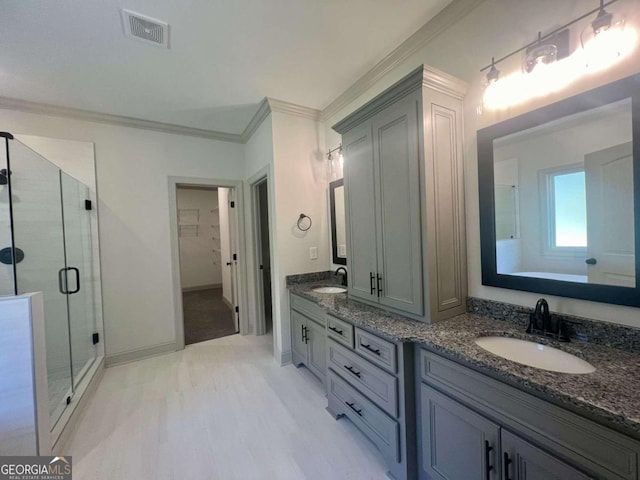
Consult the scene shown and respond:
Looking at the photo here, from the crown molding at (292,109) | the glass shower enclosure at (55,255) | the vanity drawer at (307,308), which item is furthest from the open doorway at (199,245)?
the crown molding at (292,109)

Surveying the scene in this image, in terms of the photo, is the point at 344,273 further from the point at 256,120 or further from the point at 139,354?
the point at 139,354

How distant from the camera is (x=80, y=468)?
158 cm

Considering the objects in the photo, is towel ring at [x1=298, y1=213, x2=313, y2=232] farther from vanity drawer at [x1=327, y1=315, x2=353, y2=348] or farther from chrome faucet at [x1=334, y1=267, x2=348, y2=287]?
vanity drawer at [x1=327, y1=315, x2=353, y2=348]

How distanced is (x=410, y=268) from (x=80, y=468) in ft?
7.74

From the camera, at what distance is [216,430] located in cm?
187

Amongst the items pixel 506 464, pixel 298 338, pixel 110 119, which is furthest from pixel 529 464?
pixel 110 119

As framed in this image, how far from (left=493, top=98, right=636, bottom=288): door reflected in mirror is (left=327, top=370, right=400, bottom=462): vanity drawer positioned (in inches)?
43.3

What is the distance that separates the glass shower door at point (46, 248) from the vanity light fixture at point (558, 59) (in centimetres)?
317

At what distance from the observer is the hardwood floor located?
1551 mm

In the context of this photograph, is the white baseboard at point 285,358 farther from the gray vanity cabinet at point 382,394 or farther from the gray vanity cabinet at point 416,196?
the gray vanity cabinet at point 416,196

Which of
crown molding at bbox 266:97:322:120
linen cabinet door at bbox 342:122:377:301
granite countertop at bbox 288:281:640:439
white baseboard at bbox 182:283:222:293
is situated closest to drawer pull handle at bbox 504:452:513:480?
granite countertop at bbox 288:281:640:439

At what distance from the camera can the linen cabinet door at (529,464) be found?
0.84 metres

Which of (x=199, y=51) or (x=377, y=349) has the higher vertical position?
(x=199, y=51)

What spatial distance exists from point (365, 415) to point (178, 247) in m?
2.83
